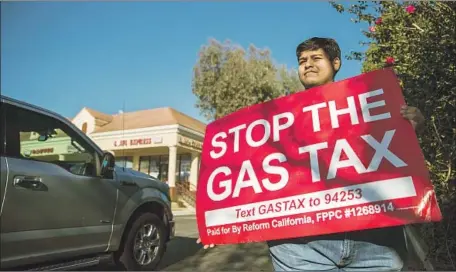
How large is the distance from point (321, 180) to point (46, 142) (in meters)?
3.74

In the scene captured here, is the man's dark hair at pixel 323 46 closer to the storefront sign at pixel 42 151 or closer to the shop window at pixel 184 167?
the storefront sign at pixel 42 151

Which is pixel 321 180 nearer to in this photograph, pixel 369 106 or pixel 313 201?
pixel 313 201

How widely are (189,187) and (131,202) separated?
860 inches

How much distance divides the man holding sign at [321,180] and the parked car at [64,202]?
7.31 ft

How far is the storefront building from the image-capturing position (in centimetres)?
2620

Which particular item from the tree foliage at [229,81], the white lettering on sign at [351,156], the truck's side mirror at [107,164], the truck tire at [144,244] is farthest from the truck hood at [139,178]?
the tree foliage at [229,81]

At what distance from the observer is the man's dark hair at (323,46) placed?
81.9 inches

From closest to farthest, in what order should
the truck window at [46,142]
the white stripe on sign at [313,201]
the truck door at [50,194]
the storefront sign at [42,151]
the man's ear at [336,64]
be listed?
the white stripe on sign at [313,201]
the man's ear at [336,64]
the truck door at [50,194]
the truck window at [46,142]
the storefront sign at [42,151]

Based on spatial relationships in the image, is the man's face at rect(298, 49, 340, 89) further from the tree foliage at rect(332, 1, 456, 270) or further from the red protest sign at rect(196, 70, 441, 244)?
the tree foliage at rect(332, 1, 456, 270)

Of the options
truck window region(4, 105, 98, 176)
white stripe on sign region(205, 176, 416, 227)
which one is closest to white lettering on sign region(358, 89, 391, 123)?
white stripe on sign region(205, 176, 416, 227)

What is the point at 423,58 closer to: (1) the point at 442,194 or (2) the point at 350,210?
(1) the point at 442,194

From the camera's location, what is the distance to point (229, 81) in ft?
78.4

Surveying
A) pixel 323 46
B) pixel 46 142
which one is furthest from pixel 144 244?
pixel 323 46

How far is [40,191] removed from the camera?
12.7 feet
